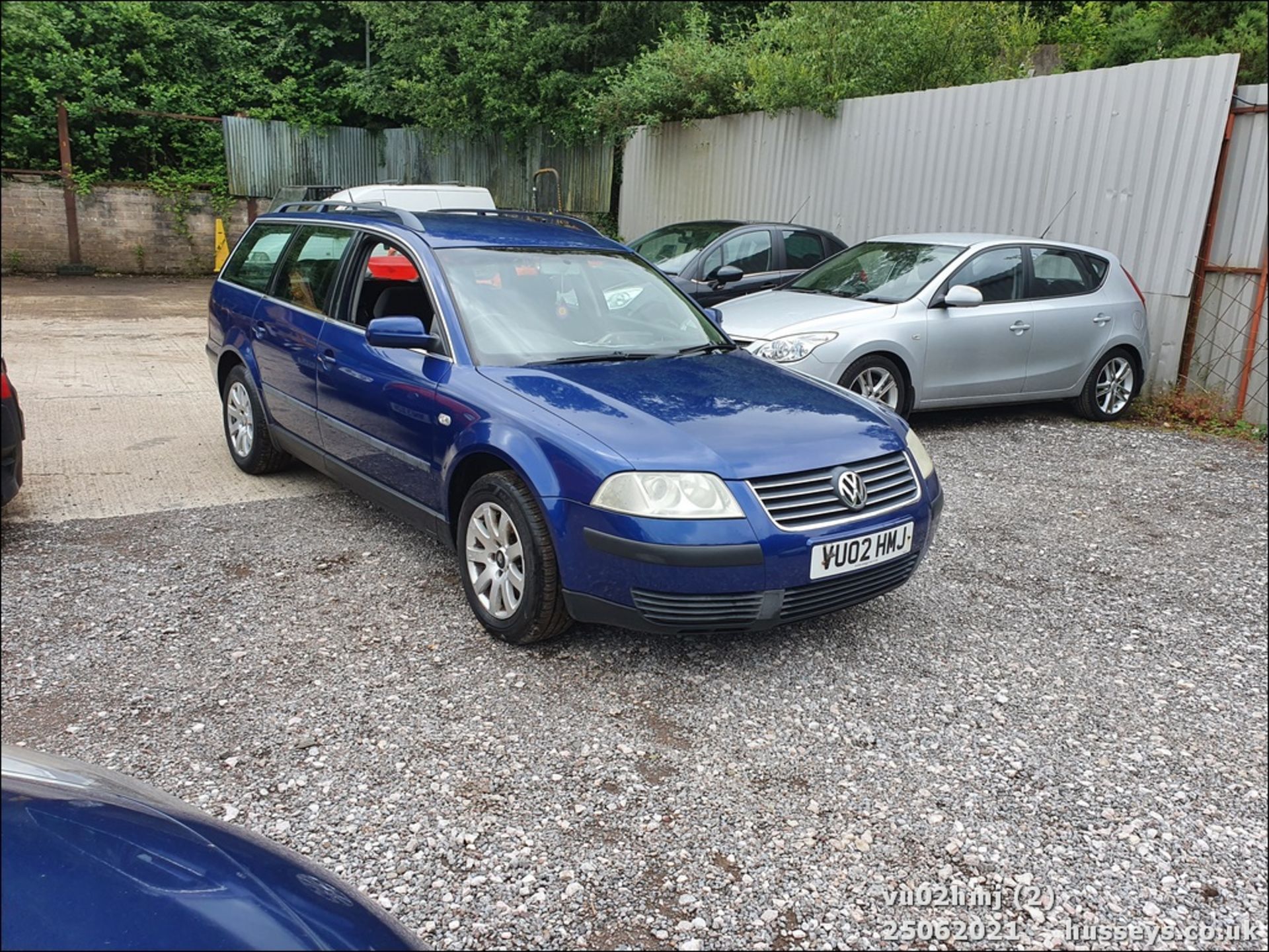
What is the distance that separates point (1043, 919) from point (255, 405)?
4.73 m

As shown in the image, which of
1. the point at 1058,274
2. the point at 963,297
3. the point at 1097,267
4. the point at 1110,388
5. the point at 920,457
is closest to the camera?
the point at 920,457

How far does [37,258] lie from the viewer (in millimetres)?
17500

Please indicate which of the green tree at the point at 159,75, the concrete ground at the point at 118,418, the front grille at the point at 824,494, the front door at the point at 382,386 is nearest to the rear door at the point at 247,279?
the concrete ground at the point at 118,418

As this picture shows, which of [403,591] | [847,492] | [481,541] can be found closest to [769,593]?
[847,492]

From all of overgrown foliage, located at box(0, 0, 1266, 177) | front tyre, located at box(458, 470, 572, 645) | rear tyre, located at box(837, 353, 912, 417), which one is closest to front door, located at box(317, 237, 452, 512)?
front tyre, located at box(458, 470, 572, 645)

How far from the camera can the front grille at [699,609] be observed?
3.48 m

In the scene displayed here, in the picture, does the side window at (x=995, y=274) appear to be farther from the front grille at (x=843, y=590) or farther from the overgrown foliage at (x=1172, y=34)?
the overgrown foliage at (x=1172, y=34)

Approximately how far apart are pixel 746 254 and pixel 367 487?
5.96 m

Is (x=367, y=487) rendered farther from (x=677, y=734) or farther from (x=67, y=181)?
(x=67, y=181)

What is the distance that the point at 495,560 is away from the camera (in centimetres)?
393

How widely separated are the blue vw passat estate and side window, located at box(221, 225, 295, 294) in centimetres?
24

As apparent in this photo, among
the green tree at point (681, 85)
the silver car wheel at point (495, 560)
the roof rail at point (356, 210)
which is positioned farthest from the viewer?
the green tree at point (681, 85)

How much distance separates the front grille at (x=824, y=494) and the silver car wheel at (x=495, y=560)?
3.05 feet

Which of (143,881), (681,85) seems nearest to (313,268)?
(143,881)
